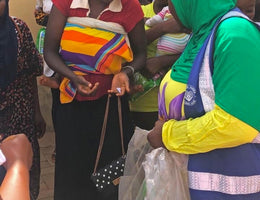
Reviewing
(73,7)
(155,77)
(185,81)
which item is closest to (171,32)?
(155,77)

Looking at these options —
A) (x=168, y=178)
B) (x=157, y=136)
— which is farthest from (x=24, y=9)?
(x=168, y=178)

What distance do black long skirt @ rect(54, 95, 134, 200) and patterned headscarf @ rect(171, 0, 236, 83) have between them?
0.73 metres

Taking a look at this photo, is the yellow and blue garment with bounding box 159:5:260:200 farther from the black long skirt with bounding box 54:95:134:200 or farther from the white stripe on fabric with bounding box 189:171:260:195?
the black long skirt with bounding box 54:95:134:200

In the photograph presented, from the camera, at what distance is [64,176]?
2.50m

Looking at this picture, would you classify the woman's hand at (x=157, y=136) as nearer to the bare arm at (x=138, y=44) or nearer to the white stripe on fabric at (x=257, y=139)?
the white stripe on fabric at (x=257, y=139)

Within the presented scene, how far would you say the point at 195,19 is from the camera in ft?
5.52

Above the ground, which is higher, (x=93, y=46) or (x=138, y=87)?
(x=93, y=46)

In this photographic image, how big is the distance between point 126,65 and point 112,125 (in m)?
0.36

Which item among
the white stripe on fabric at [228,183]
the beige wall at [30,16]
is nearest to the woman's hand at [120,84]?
the white stripe on fabric at [228,183]

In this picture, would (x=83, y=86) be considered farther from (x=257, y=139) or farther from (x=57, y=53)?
(x=257, y=139)

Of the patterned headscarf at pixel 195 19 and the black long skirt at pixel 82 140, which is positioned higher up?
the patterned headscarf at pixel 195 19

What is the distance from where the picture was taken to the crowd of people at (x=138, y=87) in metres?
1.48

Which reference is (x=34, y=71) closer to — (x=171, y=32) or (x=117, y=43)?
(x=117, y=43)

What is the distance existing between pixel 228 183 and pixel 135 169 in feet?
1.76
